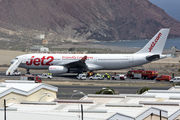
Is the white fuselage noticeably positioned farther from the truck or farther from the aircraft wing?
the truck

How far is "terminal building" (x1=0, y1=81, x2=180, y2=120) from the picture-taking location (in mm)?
23359

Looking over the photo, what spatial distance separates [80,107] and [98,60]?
42330mm

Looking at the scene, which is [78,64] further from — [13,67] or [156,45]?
[156,45]

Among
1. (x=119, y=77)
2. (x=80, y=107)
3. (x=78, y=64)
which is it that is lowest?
(x=80, y=107)

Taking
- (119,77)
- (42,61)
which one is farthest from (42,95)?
(42,61)

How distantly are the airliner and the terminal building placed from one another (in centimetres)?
3102

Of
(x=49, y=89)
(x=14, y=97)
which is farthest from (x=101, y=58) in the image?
(x=14, y=97)

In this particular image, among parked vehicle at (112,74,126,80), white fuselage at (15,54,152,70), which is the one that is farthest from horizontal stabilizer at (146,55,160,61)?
parked vehicle at (112,74,126,80)

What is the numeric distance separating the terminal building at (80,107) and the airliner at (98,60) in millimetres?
31021

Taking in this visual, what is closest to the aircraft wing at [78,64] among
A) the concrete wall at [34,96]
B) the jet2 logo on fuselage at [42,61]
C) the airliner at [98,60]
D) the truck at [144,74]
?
the airliner at [98,60]

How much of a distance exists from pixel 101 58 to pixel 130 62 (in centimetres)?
618

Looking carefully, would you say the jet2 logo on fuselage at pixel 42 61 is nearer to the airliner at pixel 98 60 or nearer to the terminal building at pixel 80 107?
the airliner at pixel 98 60

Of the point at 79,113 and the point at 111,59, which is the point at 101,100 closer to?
the point at 79,113

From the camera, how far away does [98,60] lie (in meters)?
70.4
